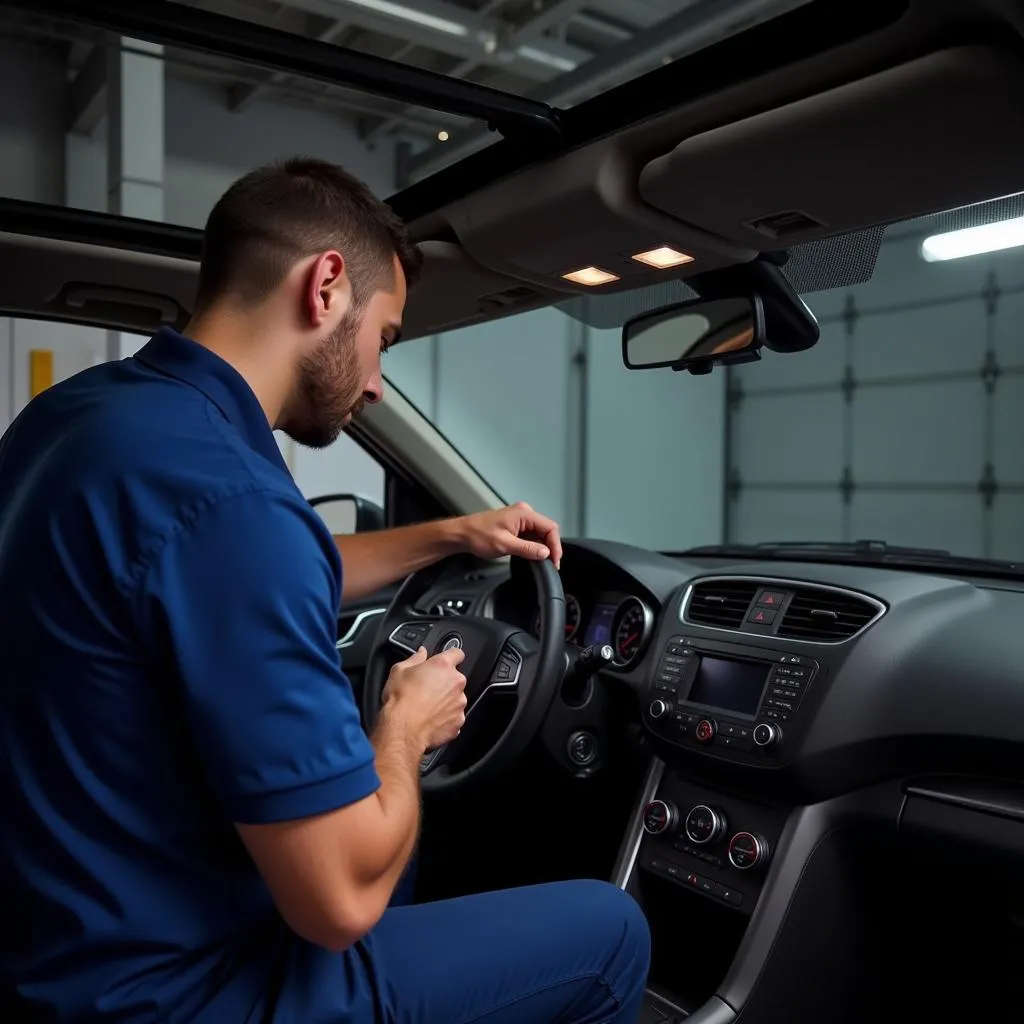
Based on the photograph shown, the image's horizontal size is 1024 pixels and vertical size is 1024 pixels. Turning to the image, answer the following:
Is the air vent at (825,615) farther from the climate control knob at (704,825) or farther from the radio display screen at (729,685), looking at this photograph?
the climate control knob at (704,825)

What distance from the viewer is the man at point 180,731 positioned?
961mm

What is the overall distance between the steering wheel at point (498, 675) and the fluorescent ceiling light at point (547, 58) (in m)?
4.17

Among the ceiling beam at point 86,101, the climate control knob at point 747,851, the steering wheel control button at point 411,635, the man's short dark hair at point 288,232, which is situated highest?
the ceiling beam at point 86,101

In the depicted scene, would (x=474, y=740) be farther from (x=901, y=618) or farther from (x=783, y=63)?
(x=783, y=63)

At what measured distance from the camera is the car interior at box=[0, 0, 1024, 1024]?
1.38 m

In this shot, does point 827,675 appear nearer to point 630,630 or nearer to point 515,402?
point 630,630

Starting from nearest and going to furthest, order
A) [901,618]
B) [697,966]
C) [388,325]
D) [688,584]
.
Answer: [388,325] → [901,618] → [697,966] → [688,584]

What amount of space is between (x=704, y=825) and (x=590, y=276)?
1.13 meters

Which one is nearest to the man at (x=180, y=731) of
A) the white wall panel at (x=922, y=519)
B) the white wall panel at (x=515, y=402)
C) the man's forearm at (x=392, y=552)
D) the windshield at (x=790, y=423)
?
the man's forearm at (x=392, y=552)

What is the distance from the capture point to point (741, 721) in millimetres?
2014

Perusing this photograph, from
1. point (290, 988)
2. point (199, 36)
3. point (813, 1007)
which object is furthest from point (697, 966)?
point (199, 36)

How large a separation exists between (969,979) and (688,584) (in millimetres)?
982

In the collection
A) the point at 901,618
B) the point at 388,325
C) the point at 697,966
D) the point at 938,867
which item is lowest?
the point at 697,966

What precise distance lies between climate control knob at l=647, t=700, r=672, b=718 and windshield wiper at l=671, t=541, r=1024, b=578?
577mm
